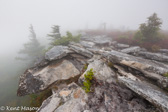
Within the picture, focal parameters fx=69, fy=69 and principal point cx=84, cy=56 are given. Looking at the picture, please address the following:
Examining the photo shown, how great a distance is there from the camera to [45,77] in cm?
750

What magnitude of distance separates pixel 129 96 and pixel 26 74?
406 inches

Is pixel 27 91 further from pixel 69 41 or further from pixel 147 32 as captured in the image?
pixel 147 32

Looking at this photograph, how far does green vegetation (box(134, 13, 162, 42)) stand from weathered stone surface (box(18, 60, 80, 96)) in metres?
12.8

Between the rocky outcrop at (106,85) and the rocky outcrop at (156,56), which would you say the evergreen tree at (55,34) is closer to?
the rocky outcrop at (106,85)

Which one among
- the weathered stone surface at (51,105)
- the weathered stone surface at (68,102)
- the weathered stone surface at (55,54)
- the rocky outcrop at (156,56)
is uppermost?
the weathered stone surface at (55,54)

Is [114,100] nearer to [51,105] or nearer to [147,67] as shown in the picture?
[147,67]

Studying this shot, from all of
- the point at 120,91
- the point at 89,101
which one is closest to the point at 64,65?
the point at 89,101

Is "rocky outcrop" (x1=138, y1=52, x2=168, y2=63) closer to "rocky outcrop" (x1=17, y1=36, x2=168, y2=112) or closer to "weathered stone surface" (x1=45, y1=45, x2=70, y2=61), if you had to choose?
"rocky outcrop" (x1=17, y1=36, x2=168, y2=112)

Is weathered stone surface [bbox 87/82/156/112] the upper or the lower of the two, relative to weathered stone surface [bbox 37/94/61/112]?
upper

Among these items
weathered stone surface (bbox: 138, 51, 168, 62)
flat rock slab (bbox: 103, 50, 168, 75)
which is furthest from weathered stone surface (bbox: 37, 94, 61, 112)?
weathered stone surface (bbox: 138, 51, 168, 62)

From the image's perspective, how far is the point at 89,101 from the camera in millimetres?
4699

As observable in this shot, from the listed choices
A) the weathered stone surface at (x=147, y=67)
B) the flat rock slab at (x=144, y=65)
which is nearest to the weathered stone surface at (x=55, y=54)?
the flat rock slab at (x=144, y=65)

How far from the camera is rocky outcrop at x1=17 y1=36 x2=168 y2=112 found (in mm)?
4096

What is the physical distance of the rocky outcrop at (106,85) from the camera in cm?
410
